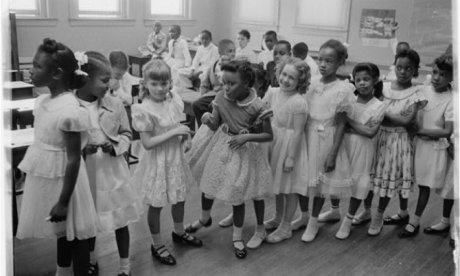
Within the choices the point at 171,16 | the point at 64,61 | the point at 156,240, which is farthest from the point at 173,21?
the point at 64,61

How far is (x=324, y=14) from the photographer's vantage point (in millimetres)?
7797

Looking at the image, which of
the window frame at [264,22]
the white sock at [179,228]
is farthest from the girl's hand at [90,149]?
the window frame at [264,22]

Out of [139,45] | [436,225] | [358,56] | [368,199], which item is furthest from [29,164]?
[139,45]

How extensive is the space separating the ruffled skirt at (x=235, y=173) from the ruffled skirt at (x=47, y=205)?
769 millimetres

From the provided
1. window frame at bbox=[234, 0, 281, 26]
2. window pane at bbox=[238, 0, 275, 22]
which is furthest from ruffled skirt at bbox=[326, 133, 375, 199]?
window pane at bbox=[238, 0, 275, 22]

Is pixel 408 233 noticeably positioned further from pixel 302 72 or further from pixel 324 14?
pixel 324 14

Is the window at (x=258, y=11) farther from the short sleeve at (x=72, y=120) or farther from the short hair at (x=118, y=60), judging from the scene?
the short sleeve at (x=72, y=120)

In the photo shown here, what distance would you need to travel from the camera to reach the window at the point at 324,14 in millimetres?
7508

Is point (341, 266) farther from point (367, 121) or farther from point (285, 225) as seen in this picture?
point (367, 121)

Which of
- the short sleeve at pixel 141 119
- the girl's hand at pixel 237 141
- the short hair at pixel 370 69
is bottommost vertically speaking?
the girl's hand at pixel 237 141

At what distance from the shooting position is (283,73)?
8.56 ft

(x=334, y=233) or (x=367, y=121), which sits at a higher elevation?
(x=367, y=121)

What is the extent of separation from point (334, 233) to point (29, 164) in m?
2.00

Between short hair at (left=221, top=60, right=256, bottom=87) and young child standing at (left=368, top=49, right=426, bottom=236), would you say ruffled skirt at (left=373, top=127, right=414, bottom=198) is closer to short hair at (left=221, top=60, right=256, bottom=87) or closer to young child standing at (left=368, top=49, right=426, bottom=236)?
young child standing at (left=368, top=49, right=426, bottom=236)
